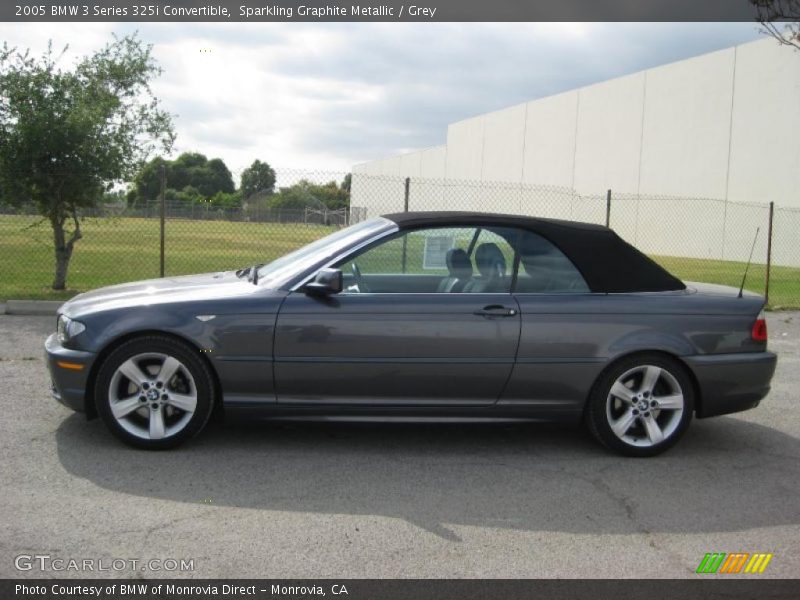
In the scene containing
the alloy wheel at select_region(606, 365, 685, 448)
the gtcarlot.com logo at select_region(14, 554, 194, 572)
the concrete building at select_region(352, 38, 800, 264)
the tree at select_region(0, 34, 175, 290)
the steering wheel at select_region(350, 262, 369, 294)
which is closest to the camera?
the gtcarlot.com logo at select_region(14, 554, 194, 572)

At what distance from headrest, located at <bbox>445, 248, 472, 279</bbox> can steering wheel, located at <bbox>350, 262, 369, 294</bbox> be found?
0.56m

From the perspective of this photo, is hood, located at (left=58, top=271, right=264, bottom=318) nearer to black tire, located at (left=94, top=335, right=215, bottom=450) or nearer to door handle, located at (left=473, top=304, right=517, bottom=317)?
black tire, located at (left=94, top=335, right=215, bottom=450)

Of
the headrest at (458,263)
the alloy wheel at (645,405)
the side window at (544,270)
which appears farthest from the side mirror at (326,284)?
the alloy wheel at (645,405)

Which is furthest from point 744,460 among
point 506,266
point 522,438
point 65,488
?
point 65,488

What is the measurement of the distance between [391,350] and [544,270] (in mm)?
1133

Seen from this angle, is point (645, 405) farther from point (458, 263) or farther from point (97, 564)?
point (97, 564)

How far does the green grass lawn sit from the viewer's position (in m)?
14.0

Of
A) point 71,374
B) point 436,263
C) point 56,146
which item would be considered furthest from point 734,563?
point 56,146

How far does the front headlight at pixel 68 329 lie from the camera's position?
518 cm

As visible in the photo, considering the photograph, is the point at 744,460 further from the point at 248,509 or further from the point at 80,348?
the point at 80,348

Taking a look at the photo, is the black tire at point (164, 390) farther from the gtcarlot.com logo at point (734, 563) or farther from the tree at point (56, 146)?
the tree at point (56, 146)

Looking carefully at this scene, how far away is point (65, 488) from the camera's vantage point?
14.8 ft

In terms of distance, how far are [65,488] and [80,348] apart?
3.11 ft

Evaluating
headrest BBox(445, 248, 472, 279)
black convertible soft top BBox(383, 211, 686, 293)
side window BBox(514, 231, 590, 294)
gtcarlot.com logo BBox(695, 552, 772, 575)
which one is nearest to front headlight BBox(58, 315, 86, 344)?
black convertible soft top BBox(383, 211, 686, 293)
